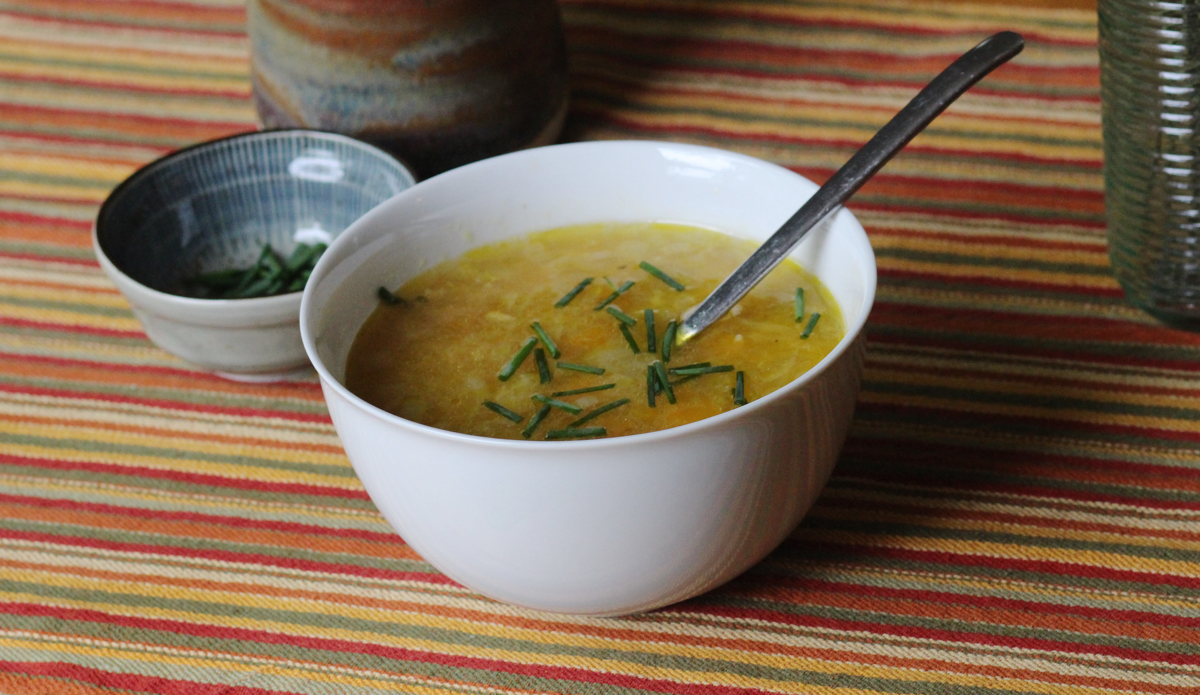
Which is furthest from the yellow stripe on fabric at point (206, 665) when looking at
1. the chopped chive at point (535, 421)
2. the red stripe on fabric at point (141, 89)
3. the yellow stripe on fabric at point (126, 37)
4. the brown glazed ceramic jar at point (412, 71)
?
the yellow stripe on fabric at point (126, 37)

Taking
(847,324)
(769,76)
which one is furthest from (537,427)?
(769,76)

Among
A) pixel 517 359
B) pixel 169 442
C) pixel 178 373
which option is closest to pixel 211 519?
pixel 169 442

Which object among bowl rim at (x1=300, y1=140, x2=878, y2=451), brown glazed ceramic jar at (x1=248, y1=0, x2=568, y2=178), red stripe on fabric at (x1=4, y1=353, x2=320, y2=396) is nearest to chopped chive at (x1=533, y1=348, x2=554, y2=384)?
bowl rim at (x1=300, y1=140, x2=878, y2=451)

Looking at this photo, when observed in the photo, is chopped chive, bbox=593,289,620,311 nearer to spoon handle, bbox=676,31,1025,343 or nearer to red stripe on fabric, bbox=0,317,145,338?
spoon handle, bbox=676,31,1025,343

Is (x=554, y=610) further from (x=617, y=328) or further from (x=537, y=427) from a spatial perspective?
(x=617, y=328)

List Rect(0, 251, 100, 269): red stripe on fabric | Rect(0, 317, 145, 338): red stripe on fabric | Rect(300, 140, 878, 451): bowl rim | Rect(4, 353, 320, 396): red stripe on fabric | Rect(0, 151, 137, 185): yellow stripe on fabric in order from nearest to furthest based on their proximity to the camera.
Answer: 1. Rect(300, 140, 878, 451): bowl rim
2. Rect(4, 353, 320, 396): red stripe on fabric
3. Rect(0, 317, 145, 338): red stripe on fabric
4. Rect(0, 251, 100, 269): red stripe on fabric
5. Rect(0, 151, 137, 185): yellow stripe on fabric

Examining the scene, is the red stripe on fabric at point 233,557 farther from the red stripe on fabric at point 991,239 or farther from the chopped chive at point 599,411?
the red stripe on fabric at point 991,239

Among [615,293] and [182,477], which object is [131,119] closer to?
[182,477]
